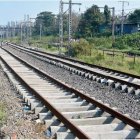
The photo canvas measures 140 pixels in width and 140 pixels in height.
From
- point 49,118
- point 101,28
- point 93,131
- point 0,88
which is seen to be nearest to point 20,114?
point 49,118

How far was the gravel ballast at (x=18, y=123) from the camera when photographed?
751 centimetres

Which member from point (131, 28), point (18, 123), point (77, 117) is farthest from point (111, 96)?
point (131, 28)

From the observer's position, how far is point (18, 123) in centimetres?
838

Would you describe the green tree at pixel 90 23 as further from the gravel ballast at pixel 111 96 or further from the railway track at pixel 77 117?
the railway track at pixel 77 117

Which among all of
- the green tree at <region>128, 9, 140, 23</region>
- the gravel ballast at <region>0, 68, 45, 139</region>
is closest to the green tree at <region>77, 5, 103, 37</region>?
the green tree at <region>128, 9, 140, 23</region>

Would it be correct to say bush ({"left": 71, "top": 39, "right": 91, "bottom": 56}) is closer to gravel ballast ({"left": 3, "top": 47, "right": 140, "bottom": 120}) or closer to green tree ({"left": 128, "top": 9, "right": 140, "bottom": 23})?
gravel ballast ({"left": 3, "top": 47, "right": 140, "bottom": 120})

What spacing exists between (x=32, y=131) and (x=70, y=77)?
35.5 feet

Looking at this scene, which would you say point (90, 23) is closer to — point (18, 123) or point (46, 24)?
point (46, 24)

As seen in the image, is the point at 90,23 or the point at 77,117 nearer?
the point at 77,117

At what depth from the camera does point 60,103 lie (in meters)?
10.8

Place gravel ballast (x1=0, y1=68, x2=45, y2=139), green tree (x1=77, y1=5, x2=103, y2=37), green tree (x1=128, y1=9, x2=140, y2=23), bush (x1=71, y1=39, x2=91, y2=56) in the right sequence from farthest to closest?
green tree (x1=128, y1=9, x2=140, y2=23) < green tree (x1=77, y1=5, x2=103, y2=37) < bush (x1=71, y1=39, x2=91, y2=56) < gravel ballast (x1=0, y1=68, x2=45, y2=139)

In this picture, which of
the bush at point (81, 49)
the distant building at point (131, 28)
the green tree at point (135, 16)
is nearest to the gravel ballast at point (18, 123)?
the bush at point (81, 49)

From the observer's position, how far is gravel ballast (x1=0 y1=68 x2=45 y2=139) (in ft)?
24.6

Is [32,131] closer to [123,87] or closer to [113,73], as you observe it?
[123,87]
